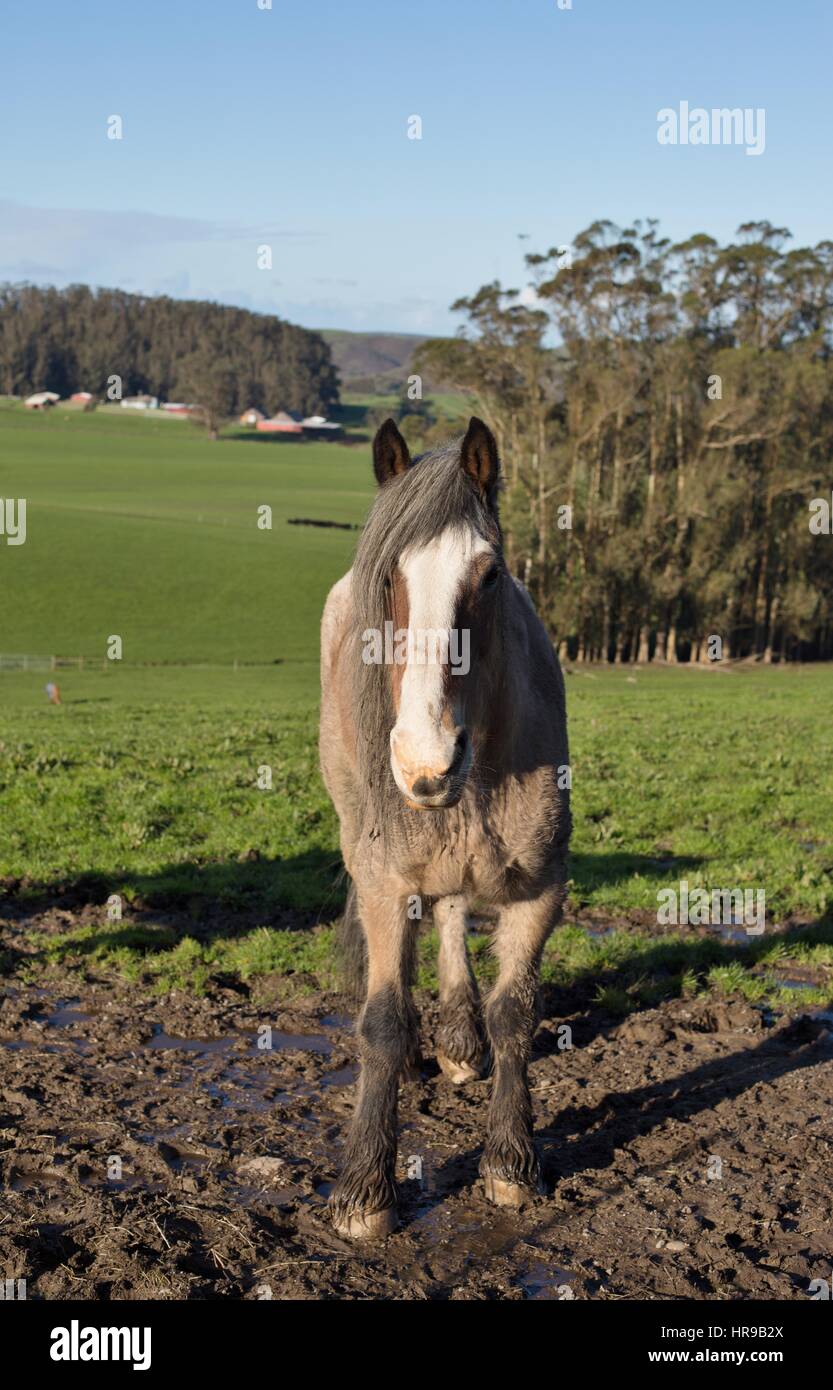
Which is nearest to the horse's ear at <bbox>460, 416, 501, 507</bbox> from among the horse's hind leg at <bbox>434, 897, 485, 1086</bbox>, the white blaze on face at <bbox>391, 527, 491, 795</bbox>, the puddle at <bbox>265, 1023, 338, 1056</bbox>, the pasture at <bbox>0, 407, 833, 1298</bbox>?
the white blaze on face at <bbox>391, 527, 491, 795</bbox>

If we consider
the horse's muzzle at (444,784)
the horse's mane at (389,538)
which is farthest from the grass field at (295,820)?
the horse's muzzle at (444,784)

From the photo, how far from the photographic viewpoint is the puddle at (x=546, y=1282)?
15.7 feet

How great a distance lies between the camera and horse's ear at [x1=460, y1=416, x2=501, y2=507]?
17.0 ft

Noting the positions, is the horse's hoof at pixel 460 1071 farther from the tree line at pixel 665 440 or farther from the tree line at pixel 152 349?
the tree line at pixel 152 349

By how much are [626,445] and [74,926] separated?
52363 mm

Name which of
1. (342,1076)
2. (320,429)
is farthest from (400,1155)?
(320,429)

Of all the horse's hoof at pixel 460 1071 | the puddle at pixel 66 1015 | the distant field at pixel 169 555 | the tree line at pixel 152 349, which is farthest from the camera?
the tree line at pixel 152 349

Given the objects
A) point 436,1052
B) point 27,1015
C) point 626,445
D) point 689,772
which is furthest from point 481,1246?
point 626,445

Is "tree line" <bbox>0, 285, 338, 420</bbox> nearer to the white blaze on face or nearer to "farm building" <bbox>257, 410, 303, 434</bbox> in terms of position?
"farm building" <bbox>257, 410, 303, 434</bbox>

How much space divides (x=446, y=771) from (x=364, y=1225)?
2103 millimetres

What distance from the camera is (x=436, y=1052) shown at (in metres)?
7.44

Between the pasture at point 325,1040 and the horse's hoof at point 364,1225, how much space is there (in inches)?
2.6
